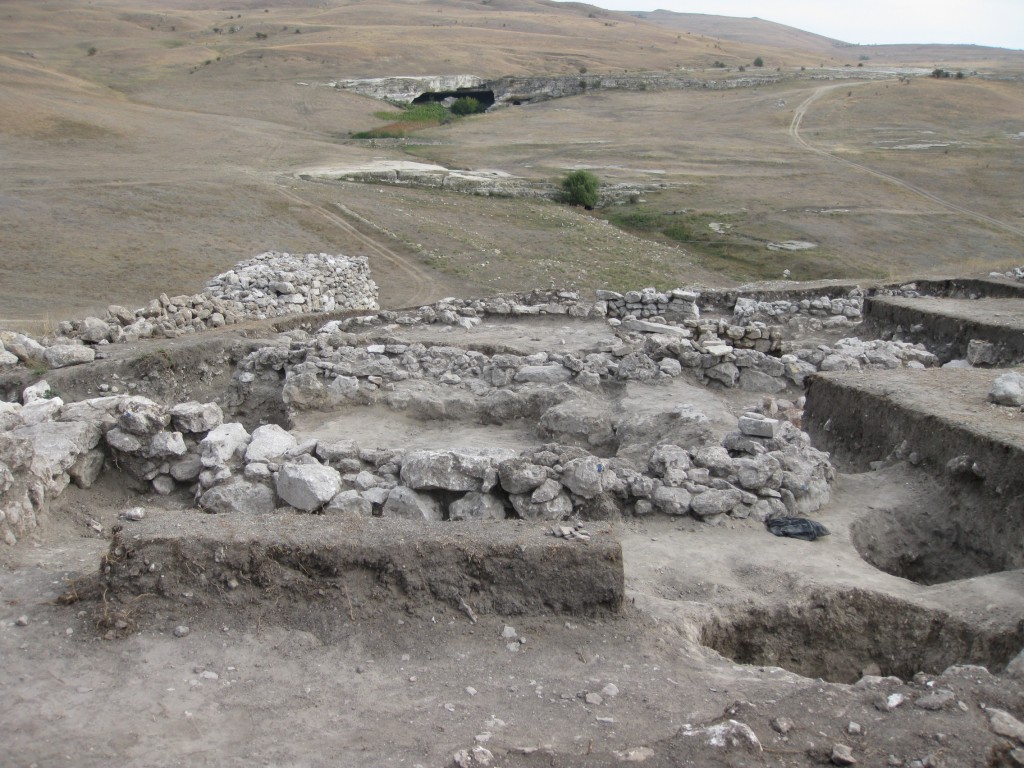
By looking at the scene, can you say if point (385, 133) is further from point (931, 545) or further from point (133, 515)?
point (931, 545)

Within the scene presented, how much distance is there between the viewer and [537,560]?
5016 mm

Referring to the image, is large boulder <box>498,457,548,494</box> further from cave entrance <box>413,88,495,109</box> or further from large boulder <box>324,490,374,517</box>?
cave entrance <box>413,88,495,109</box>

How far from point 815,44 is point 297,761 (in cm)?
17725

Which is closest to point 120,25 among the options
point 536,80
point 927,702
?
point 536,80

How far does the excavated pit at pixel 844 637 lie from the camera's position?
519 centimetres

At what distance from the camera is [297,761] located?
12.3 ft

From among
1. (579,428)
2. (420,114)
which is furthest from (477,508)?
(420,114)

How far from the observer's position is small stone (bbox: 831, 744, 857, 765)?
352 cm

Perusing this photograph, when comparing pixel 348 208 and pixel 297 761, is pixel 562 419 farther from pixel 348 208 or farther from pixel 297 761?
pixel 348 208

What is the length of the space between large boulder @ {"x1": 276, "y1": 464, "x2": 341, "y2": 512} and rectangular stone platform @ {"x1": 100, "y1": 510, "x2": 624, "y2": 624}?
1.10 metres

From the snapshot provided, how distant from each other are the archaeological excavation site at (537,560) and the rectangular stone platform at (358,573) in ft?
0.06

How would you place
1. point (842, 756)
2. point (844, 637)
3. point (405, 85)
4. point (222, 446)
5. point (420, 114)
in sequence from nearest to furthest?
point (842, 756) → point (844, 637) → point (222, 446) → point (420, 114) → point (405, 85)

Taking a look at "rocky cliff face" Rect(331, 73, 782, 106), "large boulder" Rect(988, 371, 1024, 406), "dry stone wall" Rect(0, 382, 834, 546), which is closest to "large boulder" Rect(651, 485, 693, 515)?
"dry stone wall" Rect(0, 382, 834, 546)

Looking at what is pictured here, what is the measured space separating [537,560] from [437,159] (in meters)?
36.1
